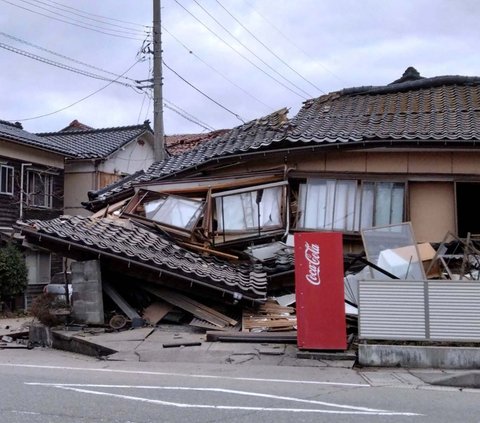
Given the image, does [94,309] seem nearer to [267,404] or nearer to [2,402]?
[2,402]

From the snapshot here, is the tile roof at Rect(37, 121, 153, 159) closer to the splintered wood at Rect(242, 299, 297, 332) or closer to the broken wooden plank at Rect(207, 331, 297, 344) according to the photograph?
the splintered wood at Rect(242, 299, 297, 332)

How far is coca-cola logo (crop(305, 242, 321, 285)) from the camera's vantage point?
1062 centimetres

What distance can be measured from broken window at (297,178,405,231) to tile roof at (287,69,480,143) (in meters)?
1.23

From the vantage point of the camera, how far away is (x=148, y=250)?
14.1 metres

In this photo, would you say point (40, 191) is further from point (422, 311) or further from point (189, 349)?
point (422, 311)

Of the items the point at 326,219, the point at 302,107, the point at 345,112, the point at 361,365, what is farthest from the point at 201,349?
the point at 302,107

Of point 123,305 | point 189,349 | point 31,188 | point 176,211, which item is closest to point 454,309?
point 189,349

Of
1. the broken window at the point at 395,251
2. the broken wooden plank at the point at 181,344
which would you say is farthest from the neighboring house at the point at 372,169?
the broken wooden plank at the point at 181,344

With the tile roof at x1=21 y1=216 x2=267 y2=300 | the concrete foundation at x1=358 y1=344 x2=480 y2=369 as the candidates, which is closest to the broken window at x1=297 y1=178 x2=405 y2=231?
the tile roof at x1=21 y1=216 x2=267 y2=300

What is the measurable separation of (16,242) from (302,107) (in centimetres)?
1168

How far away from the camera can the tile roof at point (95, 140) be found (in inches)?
1106

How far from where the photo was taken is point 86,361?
1126 centimetres

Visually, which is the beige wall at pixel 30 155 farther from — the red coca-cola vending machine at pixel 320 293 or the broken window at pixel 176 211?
the red coca-cola vending machine at pixel 320 293

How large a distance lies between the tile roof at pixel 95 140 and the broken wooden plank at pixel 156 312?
580 inches
